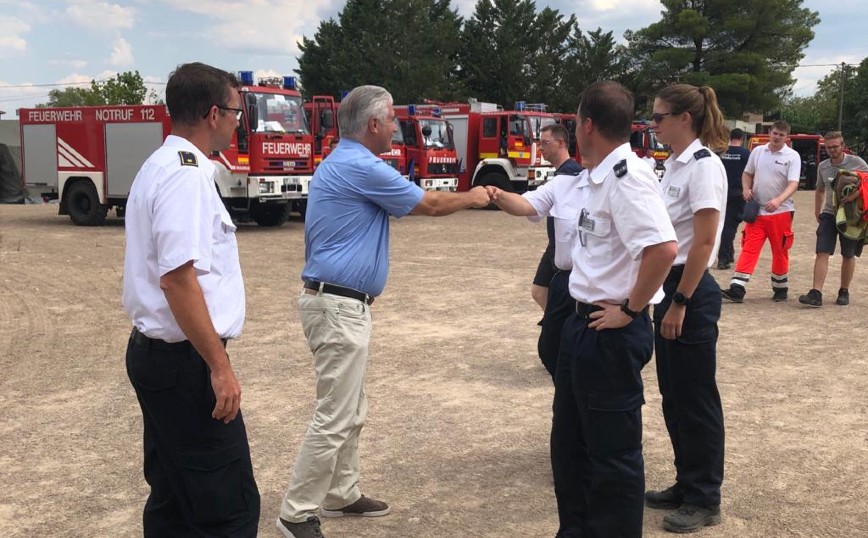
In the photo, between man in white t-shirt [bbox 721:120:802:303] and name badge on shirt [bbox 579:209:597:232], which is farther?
man in white t-shirt [bbox 721:120:802:303]

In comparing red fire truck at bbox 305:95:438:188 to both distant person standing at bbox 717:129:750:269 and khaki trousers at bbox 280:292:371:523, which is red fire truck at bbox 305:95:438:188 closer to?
distant person standing at bbox 717:129:750:269

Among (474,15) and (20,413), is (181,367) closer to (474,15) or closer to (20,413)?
(20,413)

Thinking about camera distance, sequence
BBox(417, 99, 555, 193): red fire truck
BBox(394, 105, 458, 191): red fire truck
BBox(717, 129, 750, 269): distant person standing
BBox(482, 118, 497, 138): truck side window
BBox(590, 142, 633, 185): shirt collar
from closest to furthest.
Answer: BBox(590, 142, 633, 185): shirt collar < BBox(717, 129, 750, 269): distant person standing < BBox(394, 105, 458, 191): red fire truck < BBox(417, 99, 555, 193): red fire truck < BBox(482, 118, 497, 138): truck side window

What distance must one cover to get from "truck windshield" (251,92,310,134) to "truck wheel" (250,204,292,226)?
1.98 meters

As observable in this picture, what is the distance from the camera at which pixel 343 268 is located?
3363 millimetres

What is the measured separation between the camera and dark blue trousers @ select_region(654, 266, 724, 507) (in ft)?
11.7

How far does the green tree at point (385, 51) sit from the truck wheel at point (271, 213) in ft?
88.4

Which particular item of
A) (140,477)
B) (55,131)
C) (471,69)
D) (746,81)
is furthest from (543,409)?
(471,69)

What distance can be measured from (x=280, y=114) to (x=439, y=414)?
12.2 meters

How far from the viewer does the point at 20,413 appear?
503 cm

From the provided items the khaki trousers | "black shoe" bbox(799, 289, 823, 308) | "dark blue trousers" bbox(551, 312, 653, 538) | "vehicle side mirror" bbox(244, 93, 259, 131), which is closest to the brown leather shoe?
the khaki trousers

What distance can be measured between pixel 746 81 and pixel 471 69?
16.1 m

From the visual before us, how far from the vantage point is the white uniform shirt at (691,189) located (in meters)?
3.54

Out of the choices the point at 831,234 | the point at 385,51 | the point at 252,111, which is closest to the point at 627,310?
the point at 831,234
